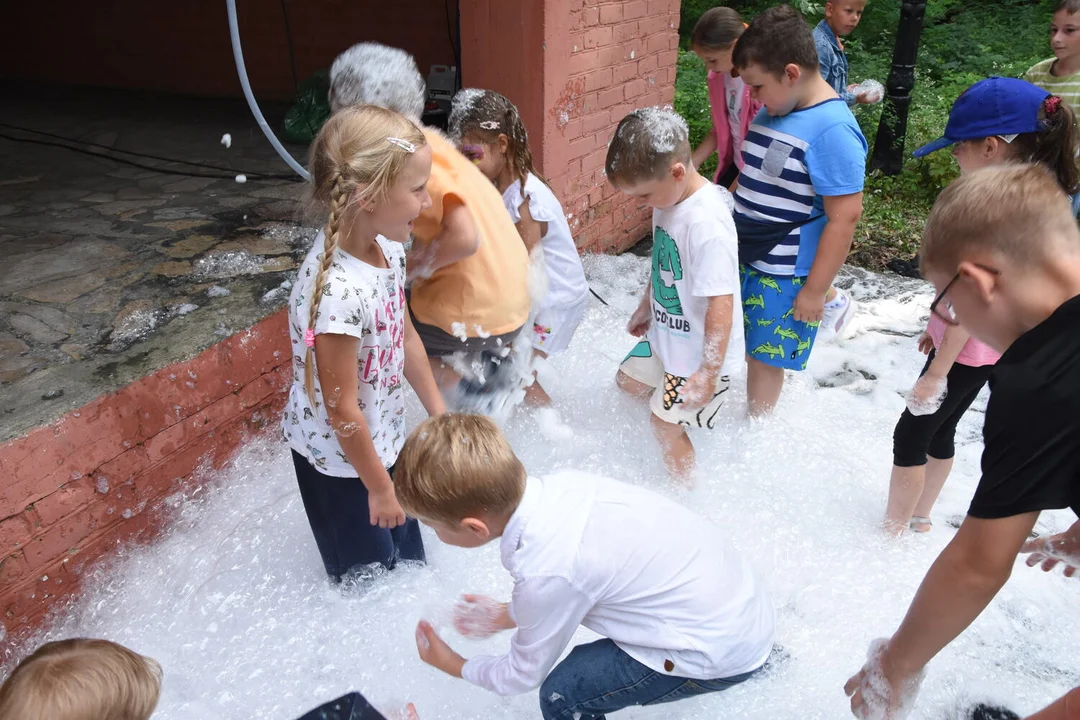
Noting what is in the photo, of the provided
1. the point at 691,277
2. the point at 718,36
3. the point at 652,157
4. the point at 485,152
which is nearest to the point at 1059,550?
the point at 691,277

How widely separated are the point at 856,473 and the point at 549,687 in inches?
70.4

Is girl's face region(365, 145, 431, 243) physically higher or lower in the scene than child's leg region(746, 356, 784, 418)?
higher

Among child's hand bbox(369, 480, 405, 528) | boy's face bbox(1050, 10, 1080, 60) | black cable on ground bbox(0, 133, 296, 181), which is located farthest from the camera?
black cable on ground bbox(0, 133, 296, 181)

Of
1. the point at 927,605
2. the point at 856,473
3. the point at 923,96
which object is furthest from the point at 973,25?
the point at 927,605

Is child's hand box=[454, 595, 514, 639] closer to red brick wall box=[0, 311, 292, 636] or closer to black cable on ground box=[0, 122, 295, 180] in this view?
red brick wall box=[0, 311, 292, 636]

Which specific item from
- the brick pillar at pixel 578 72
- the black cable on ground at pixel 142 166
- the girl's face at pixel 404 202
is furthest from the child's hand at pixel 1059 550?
the black cable on ground at pixel 142 166

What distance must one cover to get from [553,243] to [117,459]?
1555 mm

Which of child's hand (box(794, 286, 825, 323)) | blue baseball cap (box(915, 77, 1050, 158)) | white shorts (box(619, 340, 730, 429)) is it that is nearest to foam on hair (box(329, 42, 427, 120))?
white shorts (box(619, 340, 730, 429))

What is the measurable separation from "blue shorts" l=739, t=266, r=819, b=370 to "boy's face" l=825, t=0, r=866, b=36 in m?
1.84

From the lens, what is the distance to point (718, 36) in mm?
3570

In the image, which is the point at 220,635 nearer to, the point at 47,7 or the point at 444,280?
the point at 444,280

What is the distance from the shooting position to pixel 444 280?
253 cm

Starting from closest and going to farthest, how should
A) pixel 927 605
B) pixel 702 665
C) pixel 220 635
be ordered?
pixel 927 605, pixel 702 665, pixel 220 635

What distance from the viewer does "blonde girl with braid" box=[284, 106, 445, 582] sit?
1.73 m
